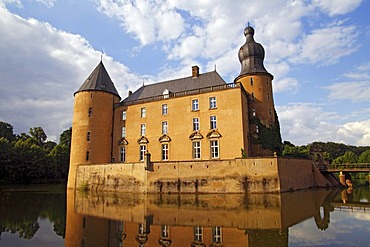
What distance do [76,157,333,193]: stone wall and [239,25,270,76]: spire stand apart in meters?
10.5

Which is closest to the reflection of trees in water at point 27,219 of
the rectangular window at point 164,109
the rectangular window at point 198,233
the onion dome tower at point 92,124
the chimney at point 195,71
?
the rectangular window at point 198,233

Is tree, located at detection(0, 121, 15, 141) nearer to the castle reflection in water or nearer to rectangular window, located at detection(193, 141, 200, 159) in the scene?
rectangular window, located at detection(193, 141, 200, 159)

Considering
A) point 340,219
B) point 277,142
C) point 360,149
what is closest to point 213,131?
point 277,142

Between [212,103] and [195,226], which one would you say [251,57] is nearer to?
[212,103]

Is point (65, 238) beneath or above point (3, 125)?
beneath

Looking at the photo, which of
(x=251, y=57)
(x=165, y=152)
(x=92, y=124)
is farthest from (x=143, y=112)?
(x=251, y=57)

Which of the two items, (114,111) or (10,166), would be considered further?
(10,166)

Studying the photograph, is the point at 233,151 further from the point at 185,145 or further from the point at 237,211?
the point at 237,211

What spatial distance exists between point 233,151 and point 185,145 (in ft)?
16.5

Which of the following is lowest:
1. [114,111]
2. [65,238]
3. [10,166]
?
[65,238]

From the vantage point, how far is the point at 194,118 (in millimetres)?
28719

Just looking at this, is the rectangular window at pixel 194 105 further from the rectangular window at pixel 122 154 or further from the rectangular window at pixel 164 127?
the rectangular window at pixel 122 154

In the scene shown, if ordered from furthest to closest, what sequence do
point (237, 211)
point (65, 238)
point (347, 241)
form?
1. point (237, 211)
2. point (65, 238)
3. point (347, 241)

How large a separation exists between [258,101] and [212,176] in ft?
34.9
